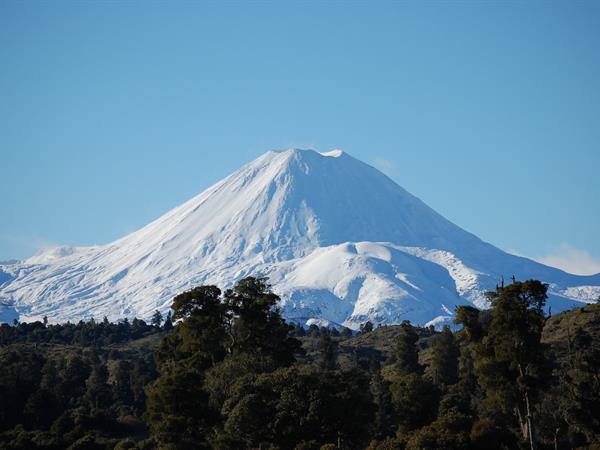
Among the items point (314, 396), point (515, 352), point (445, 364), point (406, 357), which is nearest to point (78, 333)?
point (406, 357)

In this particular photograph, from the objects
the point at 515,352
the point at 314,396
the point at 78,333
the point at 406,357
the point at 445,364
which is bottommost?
the point at 314,396

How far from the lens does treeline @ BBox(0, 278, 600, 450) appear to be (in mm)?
62781

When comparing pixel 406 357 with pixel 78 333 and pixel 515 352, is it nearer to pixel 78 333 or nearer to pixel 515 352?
pixel 515 352

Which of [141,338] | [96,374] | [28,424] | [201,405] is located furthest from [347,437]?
[141,338]

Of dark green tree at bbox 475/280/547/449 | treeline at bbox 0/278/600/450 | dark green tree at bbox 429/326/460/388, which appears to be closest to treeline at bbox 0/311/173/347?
treeline at bbox 0/278/600/450

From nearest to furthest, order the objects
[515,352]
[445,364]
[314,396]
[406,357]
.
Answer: [515,352] < [314,396] < [406,357] < [445,364]

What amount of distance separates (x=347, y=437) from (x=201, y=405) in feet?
30.2

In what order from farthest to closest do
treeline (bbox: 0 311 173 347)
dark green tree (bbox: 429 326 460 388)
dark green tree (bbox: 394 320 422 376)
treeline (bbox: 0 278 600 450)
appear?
treeline (bbox: 0 311 173 347), dark green tree (bbox: 429 326 460 388), dark green tree (bbox: 394 320 422 376), treeline (bbox: 0 278 600 450)

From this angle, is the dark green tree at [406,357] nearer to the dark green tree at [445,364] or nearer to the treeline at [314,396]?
the treeline at [314,396]

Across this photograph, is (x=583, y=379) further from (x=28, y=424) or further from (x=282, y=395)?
(x=28, y=424)

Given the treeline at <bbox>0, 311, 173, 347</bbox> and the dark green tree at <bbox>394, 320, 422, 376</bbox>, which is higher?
the treeline at <bbox>0, 311, 173, 347</bbox>

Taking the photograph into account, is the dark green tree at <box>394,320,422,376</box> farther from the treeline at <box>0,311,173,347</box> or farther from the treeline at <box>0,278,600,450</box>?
the treeline at <box>0,311,173,347</box>

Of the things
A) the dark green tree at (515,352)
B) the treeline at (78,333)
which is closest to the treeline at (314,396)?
the dark green tree at (515,352)

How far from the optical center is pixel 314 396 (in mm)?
64312
